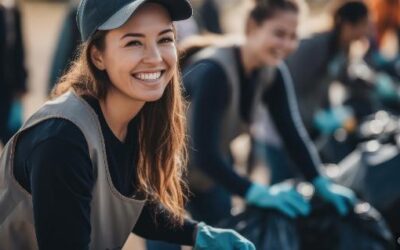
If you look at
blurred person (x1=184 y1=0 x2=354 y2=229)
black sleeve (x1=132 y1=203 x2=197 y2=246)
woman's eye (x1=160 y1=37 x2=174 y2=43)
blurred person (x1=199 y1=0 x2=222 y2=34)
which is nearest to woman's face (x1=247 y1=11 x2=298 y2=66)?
blurred person (x1=184 y1=0 x2=354 y2=229)

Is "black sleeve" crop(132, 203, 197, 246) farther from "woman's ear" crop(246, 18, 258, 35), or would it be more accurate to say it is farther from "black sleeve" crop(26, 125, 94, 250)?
"woman's ear" crop(246, 18, 258, 35)

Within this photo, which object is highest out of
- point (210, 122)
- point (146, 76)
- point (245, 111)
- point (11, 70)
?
point (146, 76)

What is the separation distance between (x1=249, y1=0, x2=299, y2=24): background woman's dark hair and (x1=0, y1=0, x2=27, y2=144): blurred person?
1449 mm

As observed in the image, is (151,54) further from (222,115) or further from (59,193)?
(222,115)

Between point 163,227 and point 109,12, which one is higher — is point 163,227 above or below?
below

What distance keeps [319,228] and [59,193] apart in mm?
1340

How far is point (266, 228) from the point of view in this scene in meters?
2.93

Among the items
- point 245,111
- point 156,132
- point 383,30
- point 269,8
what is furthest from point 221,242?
point 383,30

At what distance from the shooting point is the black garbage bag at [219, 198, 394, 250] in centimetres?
293

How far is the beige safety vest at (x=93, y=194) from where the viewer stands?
2047mm

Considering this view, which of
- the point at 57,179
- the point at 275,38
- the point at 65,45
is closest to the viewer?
the point at 57,179

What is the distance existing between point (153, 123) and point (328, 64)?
2.28 m

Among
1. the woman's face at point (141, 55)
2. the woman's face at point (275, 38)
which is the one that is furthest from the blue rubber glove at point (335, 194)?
the woman's face at point (141, 55)

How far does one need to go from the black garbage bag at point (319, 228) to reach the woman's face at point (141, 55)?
877 mm
